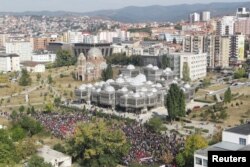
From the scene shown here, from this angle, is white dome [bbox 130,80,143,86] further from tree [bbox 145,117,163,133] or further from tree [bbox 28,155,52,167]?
tree [bbox 28,155,52,167]

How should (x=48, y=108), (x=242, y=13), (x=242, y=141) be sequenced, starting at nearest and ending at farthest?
(x=242, y=141) < (x=48, y=108) < (x=242, y=13)

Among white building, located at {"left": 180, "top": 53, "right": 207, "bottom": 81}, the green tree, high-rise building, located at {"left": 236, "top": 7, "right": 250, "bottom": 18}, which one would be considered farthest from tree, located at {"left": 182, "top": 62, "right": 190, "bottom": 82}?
high-rise building, located at {"left": 236, "top": 7, "right": 250, "bottom": 18}

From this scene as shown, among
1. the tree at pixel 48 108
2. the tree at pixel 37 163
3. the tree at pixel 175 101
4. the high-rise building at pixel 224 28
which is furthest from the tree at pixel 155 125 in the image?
the high-rise building at pixel 224 28

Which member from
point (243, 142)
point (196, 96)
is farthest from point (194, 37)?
point (243, 142)

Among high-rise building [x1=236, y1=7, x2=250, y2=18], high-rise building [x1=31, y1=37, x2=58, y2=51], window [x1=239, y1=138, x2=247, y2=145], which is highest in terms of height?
high-rise building [x1=236, y1=7, x2=250, y2=18]

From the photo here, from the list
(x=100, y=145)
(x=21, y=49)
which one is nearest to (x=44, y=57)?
(x=21, y=49)

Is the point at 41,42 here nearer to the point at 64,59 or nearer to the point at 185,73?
the point at 64,59

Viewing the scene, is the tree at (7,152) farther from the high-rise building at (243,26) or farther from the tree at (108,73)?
the high-rise building at (243,26)

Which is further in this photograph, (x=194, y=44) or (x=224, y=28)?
(x=224, y=28)
